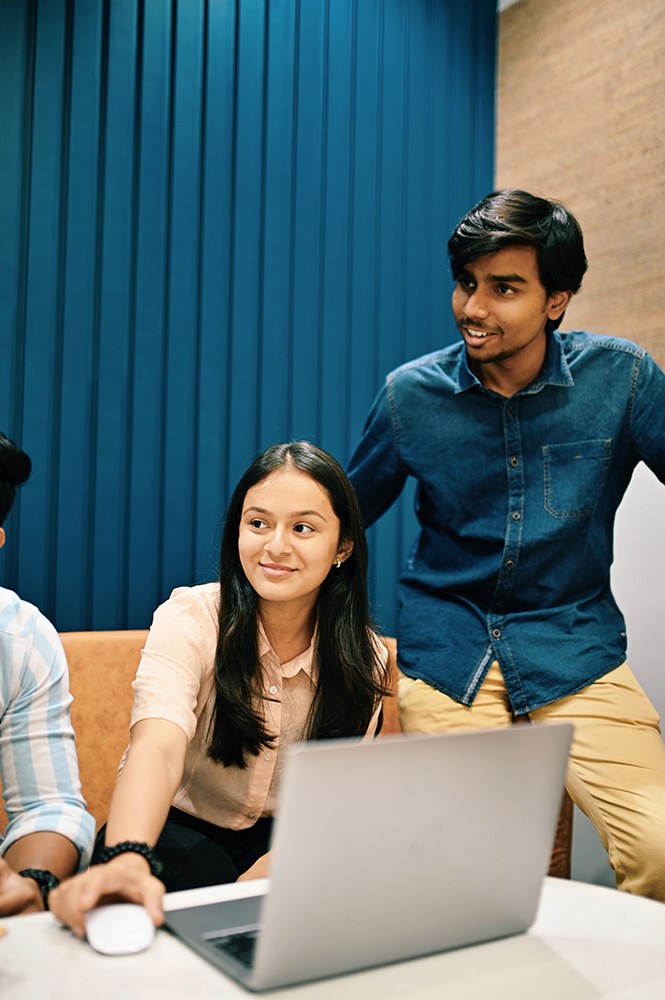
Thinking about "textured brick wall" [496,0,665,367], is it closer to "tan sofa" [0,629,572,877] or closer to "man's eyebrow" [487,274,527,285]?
"man's eyebrow" [487,274,527,285]

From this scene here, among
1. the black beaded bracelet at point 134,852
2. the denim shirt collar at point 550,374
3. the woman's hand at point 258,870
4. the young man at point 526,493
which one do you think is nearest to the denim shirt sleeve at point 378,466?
the young man at point 526,493

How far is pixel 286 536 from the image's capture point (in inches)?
67.0

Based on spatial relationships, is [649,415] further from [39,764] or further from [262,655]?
[39,764]

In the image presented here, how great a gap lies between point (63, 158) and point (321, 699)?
4.98 feet

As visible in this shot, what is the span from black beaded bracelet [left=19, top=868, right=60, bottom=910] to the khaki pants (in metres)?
0.98

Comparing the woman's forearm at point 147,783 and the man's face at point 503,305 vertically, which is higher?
the man's face at point 503,305

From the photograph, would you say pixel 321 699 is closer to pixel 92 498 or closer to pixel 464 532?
pixel 464 532

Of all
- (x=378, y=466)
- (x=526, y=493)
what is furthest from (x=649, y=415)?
(x=378, y=466)

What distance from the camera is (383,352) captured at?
2.95 meters

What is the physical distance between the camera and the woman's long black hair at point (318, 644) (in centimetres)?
168

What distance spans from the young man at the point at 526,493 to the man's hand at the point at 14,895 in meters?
1.05

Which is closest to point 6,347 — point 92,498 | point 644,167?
point 92,498

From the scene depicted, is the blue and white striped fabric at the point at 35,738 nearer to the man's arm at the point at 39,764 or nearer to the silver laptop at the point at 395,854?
the man's arm at the point at 39,764

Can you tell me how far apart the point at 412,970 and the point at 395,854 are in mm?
139
